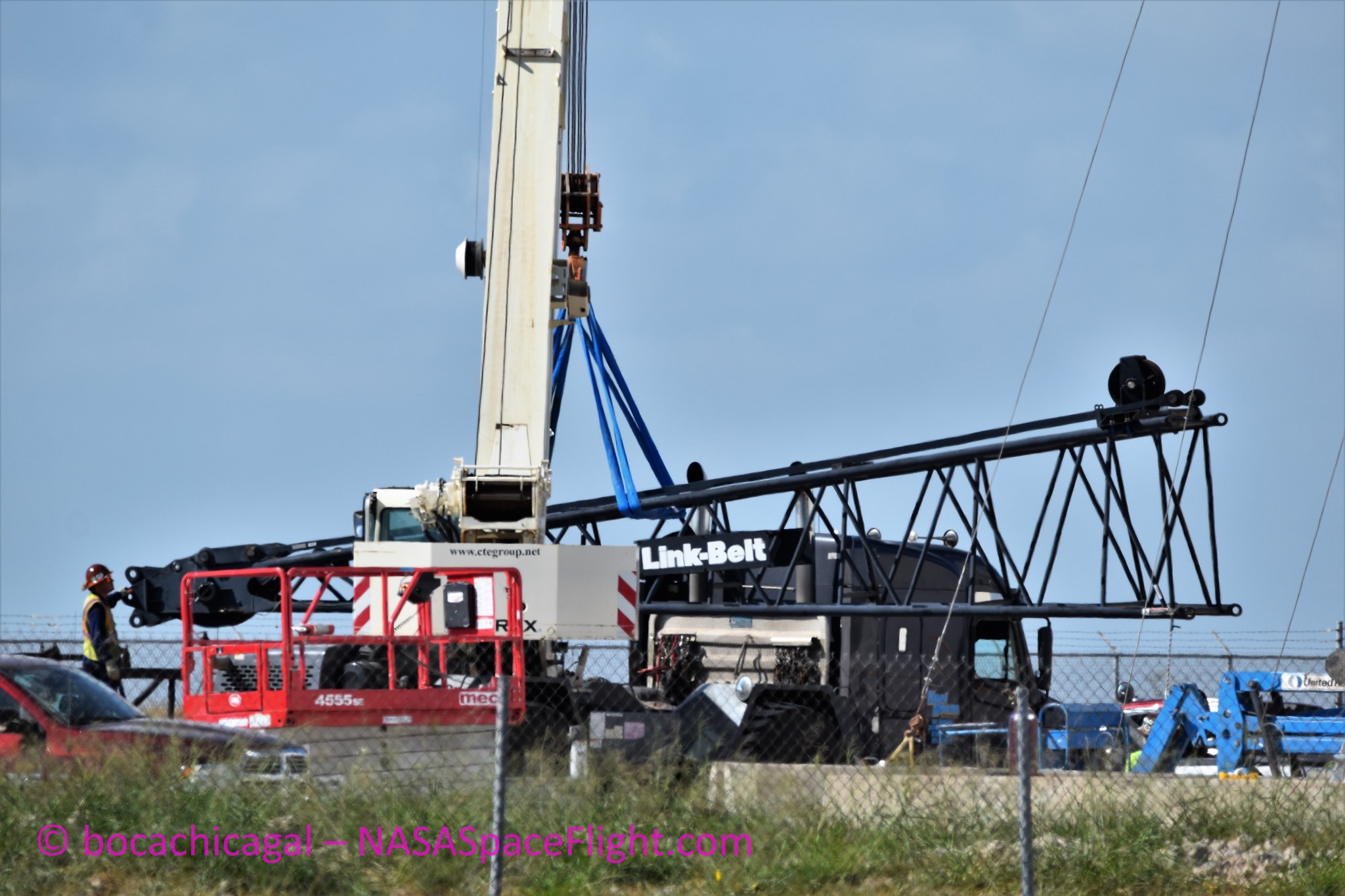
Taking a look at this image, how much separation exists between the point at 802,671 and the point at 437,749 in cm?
716

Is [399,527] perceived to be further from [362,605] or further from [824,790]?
[824,790]

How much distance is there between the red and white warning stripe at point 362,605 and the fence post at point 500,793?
6559 millimetres

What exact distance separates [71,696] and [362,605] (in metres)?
3.08

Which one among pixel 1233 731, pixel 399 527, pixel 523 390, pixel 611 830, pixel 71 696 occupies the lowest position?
pixel 611 830

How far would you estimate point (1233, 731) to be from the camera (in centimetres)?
1379

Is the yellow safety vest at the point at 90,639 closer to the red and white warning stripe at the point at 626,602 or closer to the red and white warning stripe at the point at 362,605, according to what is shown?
the red and white warning stripe at the point at 362,605

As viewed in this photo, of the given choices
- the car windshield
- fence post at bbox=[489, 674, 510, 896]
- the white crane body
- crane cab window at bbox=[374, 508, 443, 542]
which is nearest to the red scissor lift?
the car windshield

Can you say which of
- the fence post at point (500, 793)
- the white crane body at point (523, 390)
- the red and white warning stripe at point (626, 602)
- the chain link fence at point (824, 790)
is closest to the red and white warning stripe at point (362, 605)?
the white crane body at point (523, 390)

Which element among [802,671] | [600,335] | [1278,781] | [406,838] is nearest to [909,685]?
[802,671]

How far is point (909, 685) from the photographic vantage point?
1683cm

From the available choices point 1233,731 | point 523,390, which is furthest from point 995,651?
point 523,390

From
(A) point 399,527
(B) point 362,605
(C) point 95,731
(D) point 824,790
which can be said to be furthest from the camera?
(A) point 399,527

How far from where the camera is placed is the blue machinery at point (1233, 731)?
13727mm

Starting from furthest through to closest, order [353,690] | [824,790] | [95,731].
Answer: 1. [353,690]
2. [95,731]
3. [824,790]
